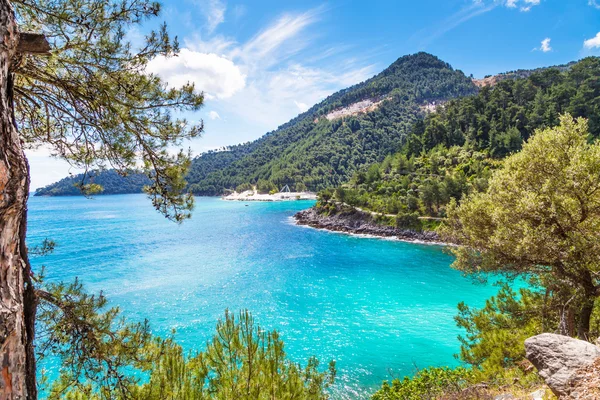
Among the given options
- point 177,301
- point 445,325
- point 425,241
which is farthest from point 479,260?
point 425,241

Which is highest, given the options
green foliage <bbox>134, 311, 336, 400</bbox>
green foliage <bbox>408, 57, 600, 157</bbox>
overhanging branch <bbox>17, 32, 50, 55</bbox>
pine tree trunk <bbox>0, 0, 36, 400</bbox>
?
green foliage <bbox>408, 57, 600, 157</bbox>

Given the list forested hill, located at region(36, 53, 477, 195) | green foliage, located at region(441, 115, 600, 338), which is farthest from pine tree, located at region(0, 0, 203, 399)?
forested hill, located at region(36, 53, 477, 195)

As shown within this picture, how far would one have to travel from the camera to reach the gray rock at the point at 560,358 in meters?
4.86

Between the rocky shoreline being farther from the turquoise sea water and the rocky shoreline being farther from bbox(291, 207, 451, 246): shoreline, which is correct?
the turquoise sea water

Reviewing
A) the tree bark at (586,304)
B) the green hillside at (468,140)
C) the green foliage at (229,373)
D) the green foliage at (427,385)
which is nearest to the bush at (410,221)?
the green hillside at (468,140)

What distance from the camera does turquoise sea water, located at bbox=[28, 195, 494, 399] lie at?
58.2 ft

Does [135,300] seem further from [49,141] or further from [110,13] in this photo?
[110,13]

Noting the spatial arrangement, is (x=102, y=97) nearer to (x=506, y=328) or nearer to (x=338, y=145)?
(x=506, y=328)

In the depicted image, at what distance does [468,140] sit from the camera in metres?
61.7

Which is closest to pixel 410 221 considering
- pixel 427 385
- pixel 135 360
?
pixel 427 385

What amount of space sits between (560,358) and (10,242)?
24.8 feet

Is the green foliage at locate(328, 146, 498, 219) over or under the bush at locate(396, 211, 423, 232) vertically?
over

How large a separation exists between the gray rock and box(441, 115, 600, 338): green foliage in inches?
102

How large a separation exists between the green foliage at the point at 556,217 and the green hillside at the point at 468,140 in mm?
34332
